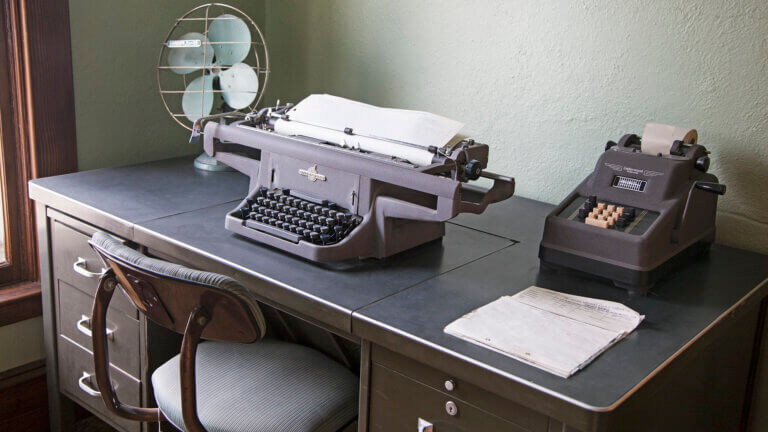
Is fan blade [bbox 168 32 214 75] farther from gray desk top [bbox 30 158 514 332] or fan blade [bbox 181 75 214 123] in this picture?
gray desk top [bbox 30 158 514 332]

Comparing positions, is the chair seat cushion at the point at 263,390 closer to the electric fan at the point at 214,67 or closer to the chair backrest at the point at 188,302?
the chair backrest at the point at 188,302

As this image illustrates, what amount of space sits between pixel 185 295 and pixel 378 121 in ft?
2.21

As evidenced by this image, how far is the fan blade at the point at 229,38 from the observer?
230 cm

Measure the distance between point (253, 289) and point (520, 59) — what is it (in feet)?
3.48

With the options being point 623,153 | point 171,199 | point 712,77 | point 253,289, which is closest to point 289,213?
point 253,289

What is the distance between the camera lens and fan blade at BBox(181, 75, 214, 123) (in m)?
2.33

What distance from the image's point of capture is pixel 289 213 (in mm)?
1723

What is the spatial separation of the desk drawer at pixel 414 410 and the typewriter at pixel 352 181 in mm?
324

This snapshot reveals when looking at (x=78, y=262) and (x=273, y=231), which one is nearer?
(x=273, y=231)

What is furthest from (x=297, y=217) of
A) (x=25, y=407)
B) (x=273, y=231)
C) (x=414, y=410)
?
(x=25, y=407)

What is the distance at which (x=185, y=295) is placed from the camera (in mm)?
1320

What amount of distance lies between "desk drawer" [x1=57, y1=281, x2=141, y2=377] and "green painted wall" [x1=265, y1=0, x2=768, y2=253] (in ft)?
3.51

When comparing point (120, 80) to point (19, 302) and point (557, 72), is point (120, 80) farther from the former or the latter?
point (557, 72)

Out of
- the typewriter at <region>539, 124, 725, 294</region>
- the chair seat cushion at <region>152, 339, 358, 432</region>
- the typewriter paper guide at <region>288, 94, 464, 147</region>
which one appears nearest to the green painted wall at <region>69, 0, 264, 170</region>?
the typewriter paper guide at <region>288, 94, 464, 147</region>
